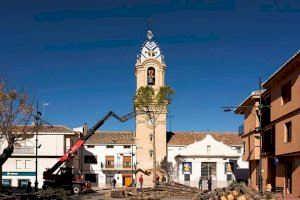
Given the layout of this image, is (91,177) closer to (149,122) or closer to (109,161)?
(109,161)

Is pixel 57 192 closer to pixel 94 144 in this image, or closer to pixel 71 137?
pixel 71 137

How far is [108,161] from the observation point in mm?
78750

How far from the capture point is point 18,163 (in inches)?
2525

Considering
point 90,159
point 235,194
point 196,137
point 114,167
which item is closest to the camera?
point 235,194

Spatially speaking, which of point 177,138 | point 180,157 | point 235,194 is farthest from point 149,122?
point 235,194

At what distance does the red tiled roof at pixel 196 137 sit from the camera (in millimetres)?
76438

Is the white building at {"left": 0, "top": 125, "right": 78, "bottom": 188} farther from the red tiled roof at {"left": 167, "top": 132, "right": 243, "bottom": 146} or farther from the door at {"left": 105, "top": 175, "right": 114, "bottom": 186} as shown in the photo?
the red tiled roof at {"left": 167, "top": 132, "right": 243, "bottom": 146}

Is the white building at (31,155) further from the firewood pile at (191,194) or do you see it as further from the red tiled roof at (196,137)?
the firewood pile at (191,194)

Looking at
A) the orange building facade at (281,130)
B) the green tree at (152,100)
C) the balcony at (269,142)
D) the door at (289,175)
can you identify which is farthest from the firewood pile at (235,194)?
the green tree at (152,100)

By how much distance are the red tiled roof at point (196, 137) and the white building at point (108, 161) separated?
20.2 ft

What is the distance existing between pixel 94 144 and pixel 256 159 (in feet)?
123

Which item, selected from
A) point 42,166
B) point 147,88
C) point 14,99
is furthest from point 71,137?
point 14,99

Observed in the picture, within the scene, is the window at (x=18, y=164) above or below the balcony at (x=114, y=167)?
above

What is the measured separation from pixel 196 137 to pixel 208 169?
1112cm
